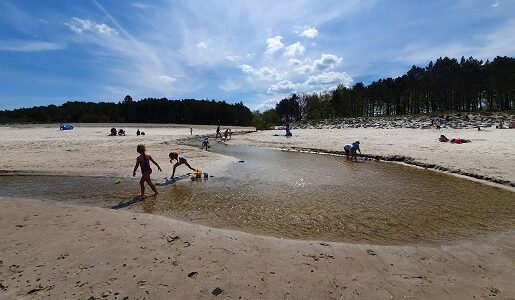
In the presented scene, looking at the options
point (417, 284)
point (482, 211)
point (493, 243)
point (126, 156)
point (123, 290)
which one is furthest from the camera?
point (126, 156)

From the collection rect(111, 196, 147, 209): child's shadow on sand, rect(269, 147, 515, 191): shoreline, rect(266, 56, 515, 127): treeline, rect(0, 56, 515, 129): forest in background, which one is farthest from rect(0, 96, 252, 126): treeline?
rect(111, 196, 147, 209): child's shadow on sand

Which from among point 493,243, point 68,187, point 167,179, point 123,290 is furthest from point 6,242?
point 493,243

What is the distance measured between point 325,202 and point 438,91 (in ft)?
225

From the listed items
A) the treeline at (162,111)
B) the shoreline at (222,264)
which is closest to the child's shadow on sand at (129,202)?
the shoreline at (222,264)

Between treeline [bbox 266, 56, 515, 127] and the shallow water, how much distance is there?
56922 millimetres

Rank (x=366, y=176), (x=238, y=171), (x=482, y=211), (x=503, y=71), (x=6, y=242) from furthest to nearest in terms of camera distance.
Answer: (x=503, y=71) → (x=238, y=171) → (x=366, y=176) → (x=482, y=211) → (x=6, y=242)

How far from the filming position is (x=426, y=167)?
19141 millimetres

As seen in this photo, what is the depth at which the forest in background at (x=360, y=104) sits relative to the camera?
63000mm

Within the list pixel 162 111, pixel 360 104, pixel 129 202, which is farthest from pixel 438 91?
pixel 162 111

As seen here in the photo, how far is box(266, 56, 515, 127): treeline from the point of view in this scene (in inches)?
2377

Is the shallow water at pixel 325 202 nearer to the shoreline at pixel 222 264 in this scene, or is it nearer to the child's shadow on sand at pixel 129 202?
the child's shadow on sand at pixel 129 202

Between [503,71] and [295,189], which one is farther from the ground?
[503,71]

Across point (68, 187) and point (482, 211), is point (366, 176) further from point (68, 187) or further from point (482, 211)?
point (68, 187)

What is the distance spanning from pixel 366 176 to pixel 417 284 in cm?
1208
